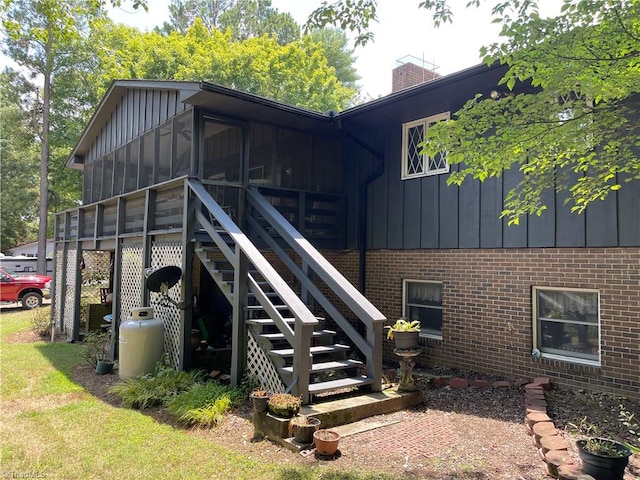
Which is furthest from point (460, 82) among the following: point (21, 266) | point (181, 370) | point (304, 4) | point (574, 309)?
point (21, 266)

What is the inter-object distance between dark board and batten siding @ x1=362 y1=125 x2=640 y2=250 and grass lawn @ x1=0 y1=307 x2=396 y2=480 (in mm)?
4219

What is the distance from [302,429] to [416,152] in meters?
5.41

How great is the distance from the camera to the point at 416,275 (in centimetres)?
793

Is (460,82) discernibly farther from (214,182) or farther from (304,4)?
(214,182)

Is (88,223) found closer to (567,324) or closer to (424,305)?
(424,305)

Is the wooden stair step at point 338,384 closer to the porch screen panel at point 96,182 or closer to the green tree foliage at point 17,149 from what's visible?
the porch screen panel at point 96,182

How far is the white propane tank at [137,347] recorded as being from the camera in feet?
23.1

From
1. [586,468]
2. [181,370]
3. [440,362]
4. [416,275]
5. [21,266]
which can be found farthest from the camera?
[21,266]

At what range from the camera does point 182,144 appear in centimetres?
833

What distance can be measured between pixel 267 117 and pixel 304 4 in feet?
9.38

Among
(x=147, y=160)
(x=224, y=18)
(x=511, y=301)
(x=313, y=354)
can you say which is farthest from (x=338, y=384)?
(x=224, y=18)

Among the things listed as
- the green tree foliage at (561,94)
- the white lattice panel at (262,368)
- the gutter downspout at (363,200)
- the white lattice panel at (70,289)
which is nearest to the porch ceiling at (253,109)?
the gutter downspout at (363,200)

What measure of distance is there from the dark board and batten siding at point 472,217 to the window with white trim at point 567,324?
697 mm

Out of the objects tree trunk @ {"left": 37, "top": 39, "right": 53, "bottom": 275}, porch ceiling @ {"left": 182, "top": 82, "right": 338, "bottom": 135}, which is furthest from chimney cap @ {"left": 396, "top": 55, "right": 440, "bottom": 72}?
tree trunk @ {"left": 37, "top": 39, "right": 53, "bottom": 275}
